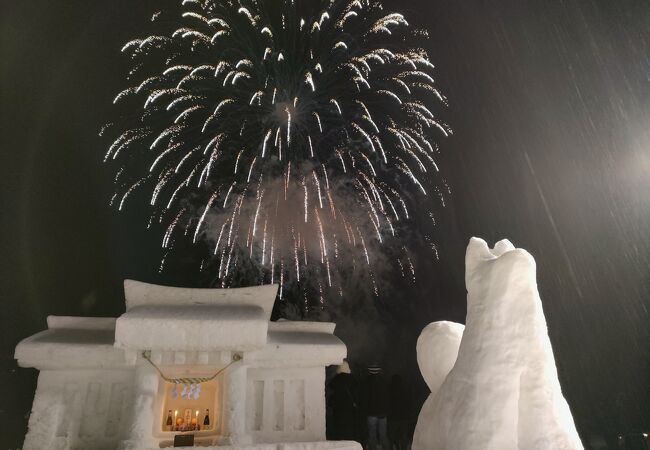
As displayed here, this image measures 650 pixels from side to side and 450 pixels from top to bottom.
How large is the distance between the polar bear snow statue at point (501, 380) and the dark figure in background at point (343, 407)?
36.6ft

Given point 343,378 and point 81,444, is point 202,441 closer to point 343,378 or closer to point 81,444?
point 81,444

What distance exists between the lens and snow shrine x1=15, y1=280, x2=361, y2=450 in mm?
9172

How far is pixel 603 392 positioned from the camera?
19.3 m

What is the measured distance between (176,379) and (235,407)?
1502mm

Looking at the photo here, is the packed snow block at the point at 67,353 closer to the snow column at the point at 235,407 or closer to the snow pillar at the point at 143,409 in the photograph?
the snow pillar at the point at 143,409

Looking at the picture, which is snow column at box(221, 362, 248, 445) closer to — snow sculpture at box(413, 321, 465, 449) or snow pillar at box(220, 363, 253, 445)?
snow pillar at box(220, 363, 253, 445)

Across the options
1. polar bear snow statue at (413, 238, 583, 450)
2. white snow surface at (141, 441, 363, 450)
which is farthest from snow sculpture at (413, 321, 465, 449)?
white snow surface at (141, 441, 363, 450)

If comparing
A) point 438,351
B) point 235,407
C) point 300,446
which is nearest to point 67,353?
point 235,407

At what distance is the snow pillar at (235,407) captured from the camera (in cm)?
921

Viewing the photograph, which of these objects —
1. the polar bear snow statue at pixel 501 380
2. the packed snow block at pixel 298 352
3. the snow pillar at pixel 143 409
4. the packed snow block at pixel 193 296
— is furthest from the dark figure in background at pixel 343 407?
the polar bear snow statue at pixel 501 380

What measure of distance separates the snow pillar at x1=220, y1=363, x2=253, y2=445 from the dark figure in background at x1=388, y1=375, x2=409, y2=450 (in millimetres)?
7373

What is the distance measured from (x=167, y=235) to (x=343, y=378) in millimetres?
10613

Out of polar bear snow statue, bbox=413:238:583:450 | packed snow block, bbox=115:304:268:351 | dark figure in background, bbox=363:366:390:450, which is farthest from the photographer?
dark figure in background, bbox=363:366:390:450

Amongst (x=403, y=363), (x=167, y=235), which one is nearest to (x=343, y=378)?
(x=403, y=363)
